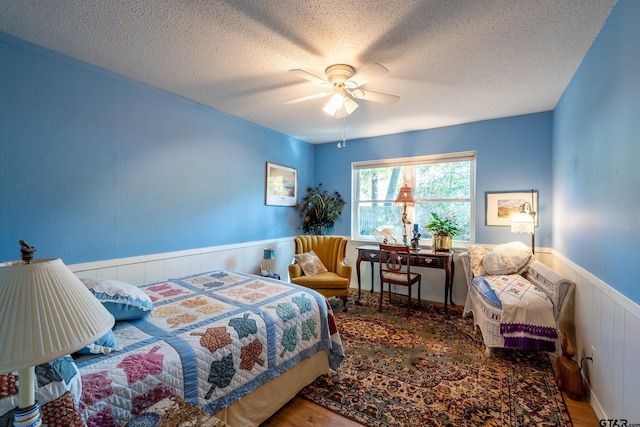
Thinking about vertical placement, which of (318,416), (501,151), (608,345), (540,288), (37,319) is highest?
(501,151)

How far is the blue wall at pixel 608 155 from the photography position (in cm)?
147

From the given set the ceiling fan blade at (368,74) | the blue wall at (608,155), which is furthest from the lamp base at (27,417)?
the blue wall at (608,155)

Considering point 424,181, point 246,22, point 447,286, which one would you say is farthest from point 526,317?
point 246,22

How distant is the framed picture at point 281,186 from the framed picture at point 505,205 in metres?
2.83

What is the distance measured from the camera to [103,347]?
1329mm

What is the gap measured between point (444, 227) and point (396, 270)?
949 millimetres

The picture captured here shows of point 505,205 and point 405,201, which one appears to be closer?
point 505,205

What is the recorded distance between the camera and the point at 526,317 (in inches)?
95.0

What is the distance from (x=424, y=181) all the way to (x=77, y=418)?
14.2 feet

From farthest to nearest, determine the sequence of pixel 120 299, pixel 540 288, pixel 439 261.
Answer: pixel 439 261 → pixel 540 288 → pixel 120 299

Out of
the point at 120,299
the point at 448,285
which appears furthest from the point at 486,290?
the point at 120,299

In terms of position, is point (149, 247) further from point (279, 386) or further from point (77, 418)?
point (77, 418)

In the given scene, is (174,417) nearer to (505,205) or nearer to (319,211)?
(319,211)

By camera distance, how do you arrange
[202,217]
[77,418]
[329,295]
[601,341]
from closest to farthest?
[77,418]
[601,341]
[202,217]
[329,295]
